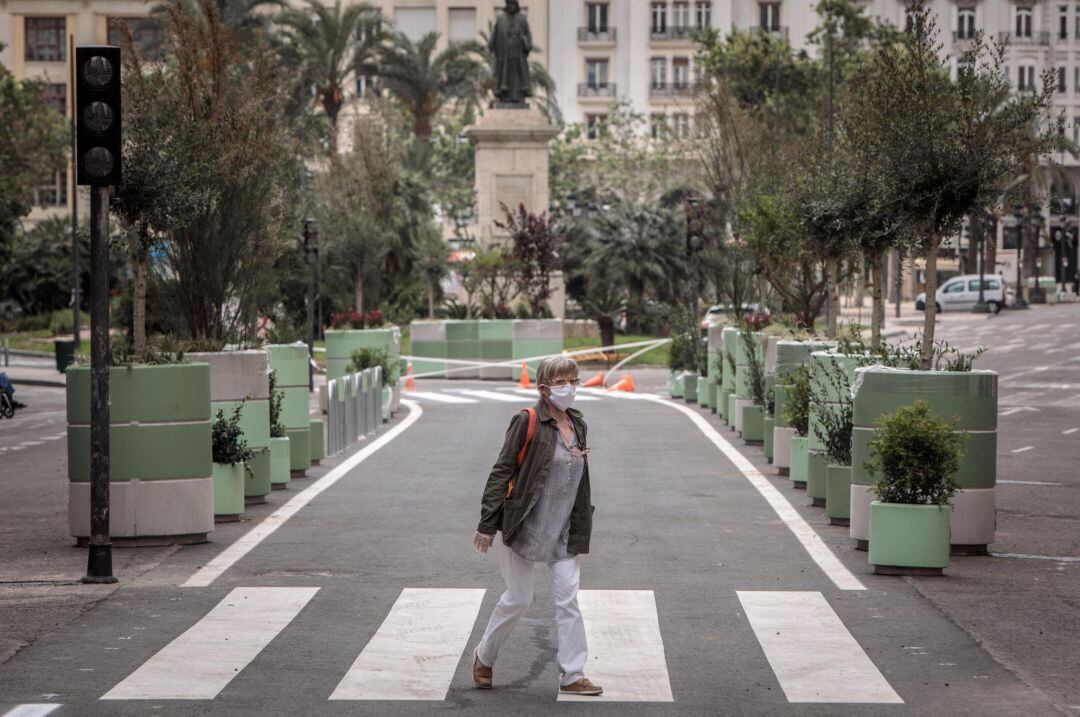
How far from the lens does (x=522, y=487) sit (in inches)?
367

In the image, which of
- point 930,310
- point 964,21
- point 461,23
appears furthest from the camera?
point 964,21

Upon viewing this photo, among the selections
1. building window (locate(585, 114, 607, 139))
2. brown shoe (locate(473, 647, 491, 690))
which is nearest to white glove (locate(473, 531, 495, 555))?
brown shoe (locate(473, 647, 491, 690))

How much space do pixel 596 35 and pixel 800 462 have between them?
88349mm

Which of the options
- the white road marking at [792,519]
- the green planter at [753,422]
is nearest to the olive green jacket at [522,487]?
the white road marking at [792,519]

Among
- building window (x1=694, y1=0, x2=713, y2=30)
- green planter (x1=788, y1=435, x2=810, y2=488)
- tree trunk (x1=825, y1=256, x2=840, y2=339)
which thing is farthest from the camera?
building window (x1=694, y1=0, x2=713, y2=30)

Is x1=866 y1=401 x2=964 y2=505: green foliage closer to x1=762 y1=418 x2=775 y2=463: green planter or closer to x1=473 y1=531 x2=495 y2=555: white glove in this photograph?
x1=473 y1=531 x2=495 y2=555: white glove

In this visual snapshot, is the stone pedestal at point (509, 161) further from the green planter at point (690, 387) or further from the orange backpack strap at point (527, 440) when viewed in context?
the orange backpack strap at point (527, 440)

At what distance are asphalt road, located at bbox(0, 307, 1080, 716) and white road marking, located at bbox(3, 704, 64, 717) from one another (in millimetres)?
35

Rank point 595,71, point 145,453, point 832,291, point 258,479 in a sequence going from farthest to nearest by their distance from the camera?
point 595,71, point 832,291, point 258,479, point 145,453

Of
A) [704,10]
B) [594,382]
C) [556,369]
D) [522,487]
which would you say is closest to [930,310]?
[556,369]

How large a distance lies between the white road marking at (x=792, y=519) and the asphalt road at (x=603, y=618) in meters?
0.05

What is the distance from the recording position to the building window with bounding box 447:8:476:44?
100m

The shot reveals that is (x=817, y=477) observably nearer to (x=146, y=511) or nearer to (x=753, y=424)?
(x=146, y=511)

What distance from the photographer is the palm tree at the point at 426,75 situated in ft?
224
